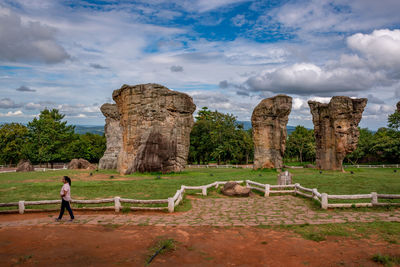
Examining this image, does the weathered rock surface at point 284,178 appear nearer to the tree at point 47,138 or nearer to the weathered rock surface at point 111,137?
the weathered rock surface at point 111,137

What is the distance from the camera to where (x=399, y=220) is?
9.93m

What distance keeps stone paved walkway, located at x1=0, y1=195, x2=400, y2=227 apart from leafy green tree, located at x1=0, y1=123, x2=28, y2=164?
144 feet

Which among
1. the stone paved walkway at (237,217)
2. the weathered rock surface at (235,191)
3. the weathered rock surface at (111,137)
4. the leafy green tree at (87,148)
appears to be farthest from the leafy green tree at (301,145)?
the stone paved walkway at (237,217)

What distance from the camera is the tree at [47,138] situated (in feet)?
153

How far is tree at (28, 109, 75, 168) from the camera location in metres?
46.6

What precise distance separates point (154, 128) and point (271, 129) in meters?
13.9

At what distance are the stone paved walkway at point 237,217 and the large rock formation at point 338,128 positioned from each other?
836 inches

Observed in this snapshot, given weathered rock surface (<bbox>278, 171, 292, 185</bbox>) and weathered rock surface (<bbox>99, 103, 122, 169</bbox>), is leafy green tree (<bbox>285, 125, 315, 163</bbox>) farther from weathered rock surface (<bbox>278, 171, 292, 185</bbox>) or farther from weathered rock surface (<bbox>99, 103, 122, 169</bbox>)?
weathered rock surface (<bbox>278, 171, 292, 185</bbox>)

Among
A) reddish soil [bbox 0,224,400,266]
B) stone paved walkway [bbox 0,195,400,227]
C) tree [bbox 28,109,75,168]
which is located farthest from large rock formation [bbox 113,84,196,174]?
tree [bbox 28,109,75,168]

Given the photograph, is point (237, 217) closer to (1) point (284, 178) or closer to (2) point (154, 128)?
(1) point (284, 178)

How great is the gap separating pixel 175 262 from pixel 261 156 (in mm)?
27267

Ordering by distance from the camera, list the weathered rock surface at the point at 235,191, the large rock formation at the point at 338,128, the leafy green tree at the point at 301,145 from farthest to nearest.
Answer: the leafy green tree at the point at 301,145 < the large rock formation at the point at 338,128 < the weathered rock surface at the point at 235,191

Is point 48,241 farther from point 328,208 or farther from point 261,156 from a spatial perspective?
point 261,156

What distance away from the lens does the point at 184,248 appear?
786cm
